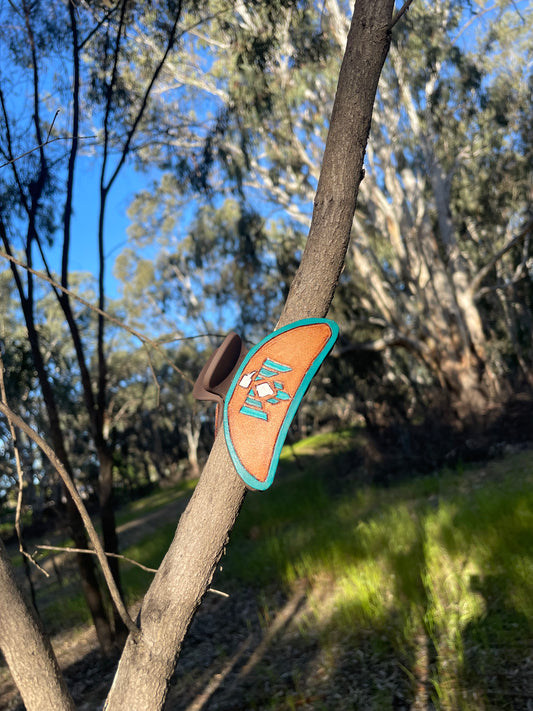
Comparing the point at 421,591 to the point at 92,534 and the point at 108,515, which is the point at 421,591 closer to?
the point at 108,515

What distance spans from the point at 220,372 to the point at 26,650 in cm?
105

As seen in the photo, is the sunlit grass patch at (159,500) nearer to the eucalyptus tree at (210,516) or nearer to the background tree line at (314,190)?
the background tree line at (314,190)

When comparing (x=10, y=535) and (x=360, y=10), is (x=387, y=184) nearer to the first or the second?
(x=360, y=10)

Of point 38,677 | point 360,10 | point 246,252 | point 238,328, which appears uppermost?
point 246,252

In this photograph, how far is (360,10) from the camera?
2.21 m

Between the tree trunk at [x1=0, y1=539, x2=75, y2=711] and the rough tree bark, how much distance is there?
0.68 ft

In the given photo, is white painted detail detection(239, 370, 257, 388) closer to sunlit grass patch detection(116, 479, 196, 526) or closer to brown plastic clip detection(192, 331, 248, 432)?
brown plastic clip detection(192, 331, 248, 432)

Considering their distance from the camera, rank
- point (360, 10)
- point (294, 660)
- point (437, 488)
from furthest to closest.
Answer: point (437, 488) < point (294, 660) < point (360, 10)

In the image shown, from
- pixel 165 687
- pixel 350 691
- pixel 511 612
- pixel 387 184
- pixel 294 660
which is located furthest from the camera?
pixel 387 184

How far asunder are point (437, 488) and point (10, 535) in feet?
48.2

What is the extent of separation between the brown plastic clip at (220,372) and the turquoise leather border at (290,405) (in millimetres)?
62

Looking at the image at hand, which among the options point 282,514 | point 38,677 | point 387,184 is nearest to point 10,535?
point 282,514

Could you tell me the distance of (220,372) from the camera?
188cm

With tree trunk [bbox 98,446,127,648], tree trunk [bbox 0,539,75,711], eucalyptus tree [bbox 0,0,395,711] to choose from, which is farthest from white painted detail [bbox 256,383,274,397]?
tree trunk [bbox 98,446,127,648]
